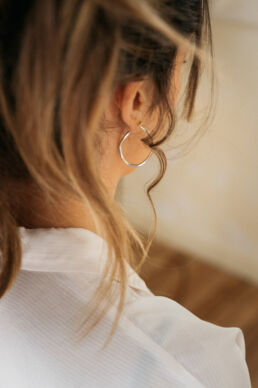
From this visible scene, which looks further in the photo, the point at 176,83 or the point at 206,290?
the point at 206,290

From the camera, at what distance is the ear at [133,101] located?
1.81 ft

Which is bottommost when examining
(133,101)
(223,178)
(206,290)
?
(206,290)

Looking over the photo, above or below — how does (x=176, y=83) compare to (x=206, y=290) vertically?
above

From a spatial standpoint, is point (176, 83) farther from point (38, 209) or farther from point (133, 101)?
point (38, 209)

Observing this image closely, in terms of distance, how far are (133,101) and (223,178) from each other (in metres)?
1.37

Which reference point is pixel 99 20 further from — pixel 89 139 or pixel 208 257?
pixel 208 257

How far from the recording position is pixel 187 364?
0.59 m

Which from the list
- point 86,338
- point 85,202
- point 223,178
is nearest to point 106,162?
point 85,202

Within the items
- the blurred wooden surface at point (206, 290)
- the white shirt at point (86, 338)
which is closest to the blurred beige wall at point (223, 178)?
the blurred wooden surface at point (206, 290)

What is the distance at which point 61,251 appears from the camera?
0.61m

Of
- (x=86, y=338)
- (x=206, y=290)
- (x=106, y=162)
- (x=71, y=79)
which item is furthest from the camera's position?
(x=206, y=290)

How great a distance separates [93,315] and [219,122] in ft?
4.34

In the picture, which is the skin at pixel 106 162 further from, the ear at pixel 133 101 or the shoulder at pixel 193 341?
the shoulder at pixel 193 341

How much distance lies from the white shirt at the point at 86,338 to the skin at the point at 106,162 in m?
0.02
